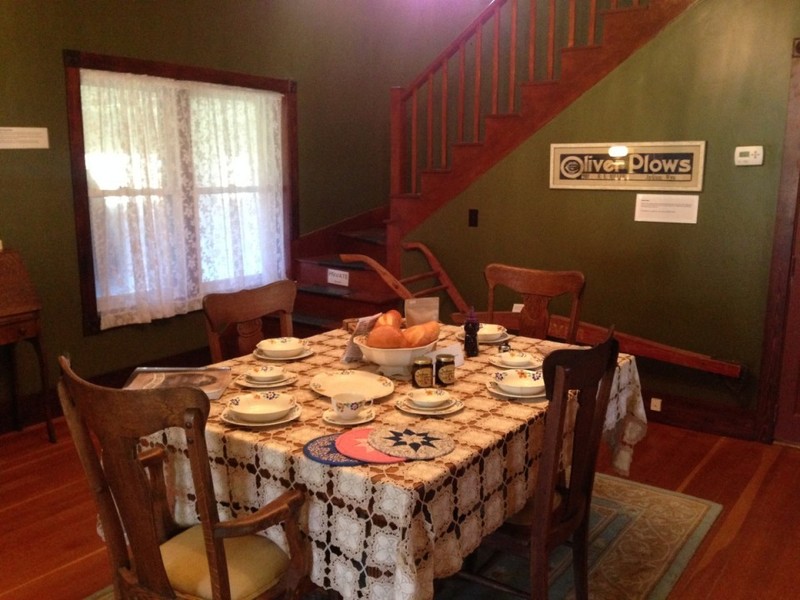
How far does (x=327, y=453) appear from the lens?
1748mm

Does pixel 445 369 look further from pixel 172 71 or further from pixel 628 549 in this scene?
pixel 172 71

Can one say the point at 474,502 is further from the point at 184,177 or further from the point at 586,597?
the point at 184,177

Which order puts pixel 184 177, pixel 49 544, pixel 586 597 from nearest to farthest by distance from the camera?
pixel 586 597 < pixel 49 544 < pixel 184 177

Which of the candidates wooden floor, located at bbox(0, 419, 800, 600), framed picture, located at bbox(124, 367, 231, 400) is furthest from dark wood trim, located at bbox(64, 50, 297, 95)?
framed picture, located at bbox(124, 367, 231, 400)

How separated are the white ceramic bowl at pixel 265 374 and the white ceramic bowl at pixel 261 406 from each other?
15 cm

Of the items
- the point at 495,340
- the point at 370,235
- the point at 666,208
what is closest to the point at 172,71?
the point at 370,235

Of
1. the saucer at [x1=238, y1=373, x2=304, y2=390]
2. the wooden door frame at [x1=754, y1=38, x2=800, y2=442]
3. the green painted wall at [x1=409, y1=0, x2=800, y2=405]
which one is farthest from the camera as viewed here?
the green painted wall at [x1=409, y1=0, x2=800, y2=405]

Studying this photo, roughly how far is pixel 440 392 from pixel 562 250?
2.65 metres

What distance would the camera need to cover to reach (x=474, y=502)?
71.4 inches

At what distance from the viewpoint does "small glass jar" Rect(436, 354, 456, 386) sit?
2287mm

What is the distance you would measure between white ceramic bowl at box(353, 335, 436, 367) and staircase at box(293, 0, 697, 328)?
264cm

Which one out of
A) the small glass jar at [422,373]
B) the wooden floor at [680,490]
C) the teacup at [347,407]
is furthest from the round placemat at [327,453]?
the wooden floor at [680,490]

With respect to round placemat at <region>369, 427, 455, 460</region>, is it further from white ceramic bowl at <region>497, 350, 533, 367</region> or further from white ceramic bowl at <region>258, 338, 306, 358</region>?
white ceramic bowl at <region>258, 338, 306, 358</region>

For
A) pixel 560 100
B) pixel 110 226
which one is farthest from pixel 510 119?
pixel 110 226
